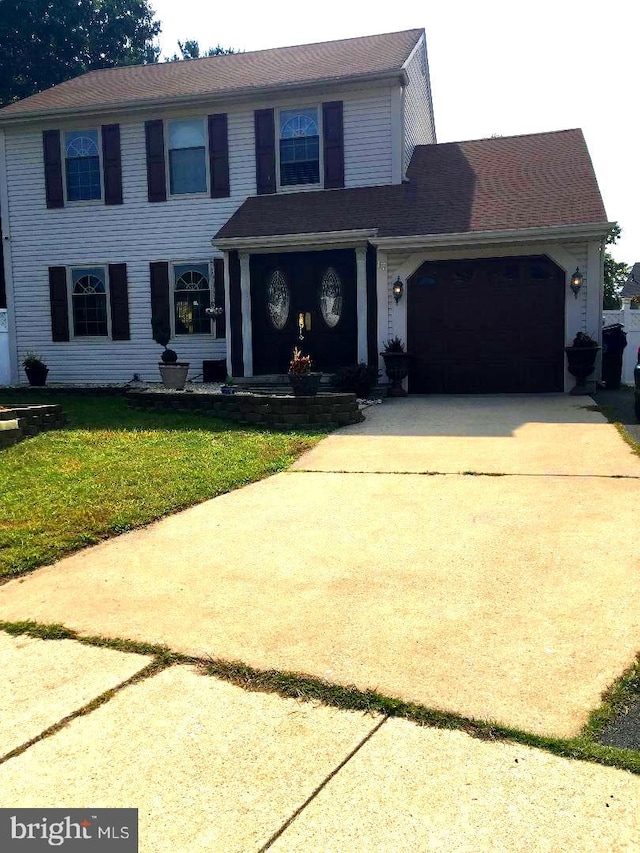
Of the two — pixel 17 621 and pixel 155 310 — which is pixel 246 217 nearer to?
pixel 155 310

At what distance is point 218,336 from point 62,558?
37.1 ft

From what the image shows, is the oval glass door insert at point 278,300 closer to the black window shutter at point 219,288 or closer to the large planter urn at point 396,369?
the black window shutter at point 219,288

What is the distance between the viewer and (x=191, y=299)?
51.8 feet

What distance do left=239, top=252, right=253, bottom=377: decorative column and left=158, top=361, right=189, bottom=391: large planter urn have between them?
138 centimetres

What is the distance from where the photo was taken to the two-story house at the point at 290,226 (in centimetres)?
1301

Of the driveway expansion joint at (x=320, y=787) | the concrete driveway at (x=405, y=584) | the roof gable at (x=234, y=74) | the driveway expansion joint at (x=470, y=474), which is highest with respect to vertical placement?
the roof gable at (x=234, y=74)

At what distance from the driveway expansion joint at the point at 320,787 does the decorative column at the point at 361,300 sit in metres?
11.4

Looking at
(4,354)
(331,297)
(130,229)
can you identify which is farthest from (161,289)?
(4,354)

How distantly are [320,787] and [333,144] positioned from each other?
46.9ft

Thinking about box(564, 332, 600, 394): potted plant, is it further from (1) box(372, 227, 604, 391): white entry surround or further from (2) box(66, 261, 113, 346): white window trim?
(2) box(66, 261, 113, 346): white window trim

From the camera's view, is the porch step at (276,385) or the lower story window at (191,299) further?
the lower story window at (191,299)

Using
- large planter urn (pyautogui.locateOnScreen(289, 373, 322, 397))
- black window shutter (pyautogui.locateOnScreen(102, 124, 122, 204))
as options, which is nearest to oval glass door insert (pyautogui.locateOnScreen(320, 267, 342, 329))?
large planter urn (pyautogui.locateOnScreen(289, 373, 322, 397))

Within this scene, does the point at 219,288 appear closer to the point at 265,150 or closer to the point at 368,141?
the point at 265,150

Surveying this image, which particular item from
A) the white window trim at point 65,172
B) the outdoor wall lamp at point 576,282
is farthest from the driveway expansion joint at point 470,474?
the white window trim at point 65,172
